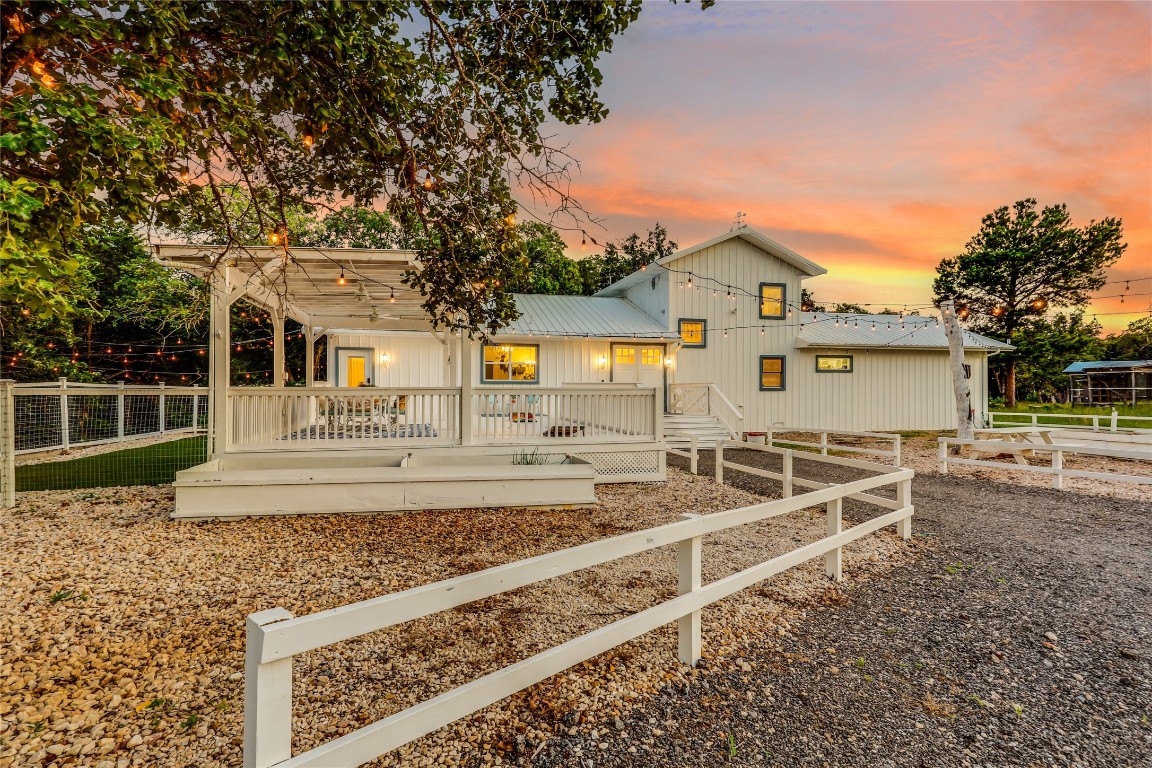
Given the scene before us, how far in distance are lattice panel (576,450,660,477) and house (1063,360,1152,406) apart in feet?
118

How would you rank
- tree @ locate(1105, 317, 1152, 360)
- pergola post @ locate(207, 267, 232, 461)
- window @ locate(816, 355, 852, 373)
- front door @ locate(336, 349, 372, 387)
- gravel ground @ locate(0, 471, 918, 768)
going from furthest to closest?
tree @ locate(1105, 317, 1152, 360) → window @ locate(816, 355, 852, 373) → front door @ locate(336, 349, 372, 387) → pergola post @ locate(207, 267, 232, 461) → gravel ground @ locate(0, 471, 918, 768)

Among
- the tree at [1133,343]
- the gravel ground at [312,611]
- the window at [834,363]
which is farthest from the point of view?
the tree at [1133,343]

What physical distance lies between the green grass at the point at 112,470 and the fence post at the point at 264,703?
31.1ft

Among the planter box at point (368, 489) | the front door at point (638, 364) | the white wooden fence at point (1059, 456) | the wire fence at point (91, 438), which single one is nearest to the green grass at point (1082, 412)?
the white wooden fence at point (1059, 456)

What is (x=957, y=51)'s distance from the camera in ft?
26.1

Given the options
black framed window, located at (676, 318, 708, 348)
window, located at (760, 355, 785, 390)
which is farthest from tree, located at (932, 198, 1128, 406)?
black framed window, located at (676, 318, 708, 348)

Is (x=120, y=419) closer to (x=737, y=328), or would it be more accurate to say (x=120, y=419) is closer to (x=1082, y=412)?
(x=737, y=328)

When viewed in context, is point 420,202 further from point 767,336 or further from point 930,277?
point 930,277

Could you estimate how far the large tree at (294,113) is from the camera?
2.29 m

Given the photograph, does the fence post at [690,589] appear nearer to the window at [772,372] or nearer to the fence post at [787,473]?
the fence post at [787,473]

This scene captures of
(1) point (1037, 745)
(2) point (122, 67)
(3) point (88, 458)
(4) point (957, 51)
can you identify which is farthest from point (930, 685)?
(3) point (88, 458)

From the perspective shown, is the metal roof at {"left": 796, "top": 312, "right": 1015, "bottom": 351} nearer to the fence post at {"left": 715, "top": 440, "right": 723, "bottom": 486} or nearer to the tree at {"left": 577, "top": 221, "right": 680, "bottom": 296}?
the fence post at {"left": 715, "top": 440, "right": 723, "bottom": 486}

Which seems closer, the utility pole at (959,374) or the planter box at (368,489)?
the planter box at (368,489)

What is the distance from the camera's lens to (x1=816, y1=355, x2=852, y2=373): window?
55.0 ft
